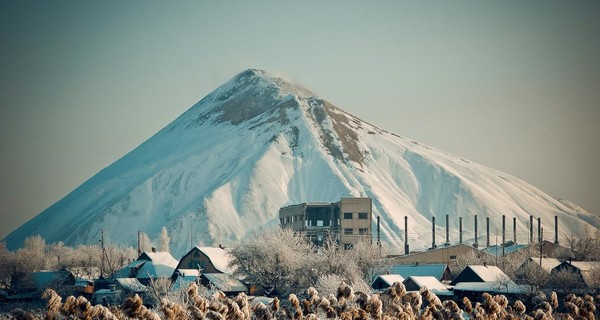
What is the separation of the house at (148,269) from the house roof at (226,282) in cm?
966

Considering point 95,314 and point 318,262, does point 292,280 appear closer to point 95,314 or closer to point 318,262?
point 318,262

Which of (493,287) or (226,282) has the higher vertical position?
(226,282)

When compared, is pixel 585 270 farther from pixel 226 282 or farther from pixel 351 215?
pixel 351 215

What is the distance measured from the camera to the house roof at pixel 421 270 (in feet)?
337

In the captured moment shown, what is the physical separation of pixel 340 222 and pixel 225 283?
4189 cm

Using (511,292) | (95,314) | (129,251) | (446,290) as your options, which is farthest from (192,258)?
(95,314)

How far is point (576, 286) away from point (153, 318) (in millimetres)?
54479

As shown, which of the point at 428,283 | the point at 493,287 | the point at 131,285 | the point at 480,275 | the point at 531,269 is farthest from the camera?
the point at 131,285

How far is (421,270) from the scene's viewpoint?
342 feet

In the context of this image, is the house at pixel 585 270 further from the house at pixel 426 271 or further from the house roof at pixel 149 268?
the house roof at pixel 149 268

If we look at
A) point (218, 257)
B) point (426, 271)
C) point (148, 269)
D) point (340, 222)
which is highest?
point (340, 222)

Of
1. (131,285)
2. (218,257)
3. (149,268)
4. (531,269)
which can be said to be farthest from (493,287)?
(149,268)

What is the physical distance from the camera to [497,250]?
12825 cm

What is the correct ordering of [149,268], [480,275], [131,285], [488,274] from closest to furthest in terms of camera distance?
[480,275]
[488,274]
[131,285]
[149,268]
